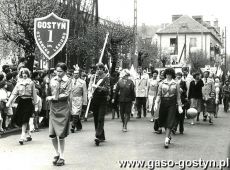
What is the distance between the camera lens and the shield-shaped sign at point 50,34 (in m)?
15.1

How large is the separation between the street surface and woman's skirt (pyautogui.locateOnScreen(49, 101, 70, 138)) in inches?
23.2

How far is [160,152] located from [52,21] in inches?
264

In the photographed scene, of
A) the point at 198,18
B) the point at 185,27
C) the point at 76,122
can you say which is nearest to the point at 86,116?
the point at 76,122

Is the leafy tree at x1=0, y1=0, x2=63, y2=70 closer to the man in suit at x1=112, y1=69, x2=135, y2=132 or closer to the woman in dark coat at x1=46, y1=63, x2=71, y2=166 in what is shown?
the man in suit at x1=112, y1=69, x2=135, y2=132

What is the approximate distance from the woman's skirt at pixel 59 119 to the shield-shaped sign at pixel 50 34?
552 cm

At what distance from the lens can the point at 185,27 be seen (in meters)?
90.1

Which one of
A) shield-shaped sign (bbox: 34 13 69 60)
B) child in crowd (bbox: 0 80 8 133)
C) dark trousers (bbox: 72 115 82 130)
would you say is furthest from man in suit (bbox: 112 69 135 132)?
child in crowd (bbox: 0 80 8 133)

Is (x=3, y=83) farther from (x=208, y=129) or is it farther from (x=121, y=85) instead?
(x=208, y=129)

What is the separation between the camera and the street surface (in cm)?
944

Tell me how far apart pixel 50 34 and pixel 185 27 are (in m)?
76.7

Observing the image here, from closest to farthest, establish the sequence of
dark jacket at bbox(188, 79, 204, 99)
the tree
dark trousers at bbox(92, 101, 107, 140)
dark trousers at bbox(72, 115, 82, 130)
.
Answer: dark trousers at bbox(92, 101, 107, 140) → dark trousers at bbox(72, 115, 82, 130) → dark jacket at bbox(188, 79, 204, 99) → the tree

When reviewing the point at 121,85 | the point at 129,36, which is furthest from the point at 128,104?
the point at 129,36

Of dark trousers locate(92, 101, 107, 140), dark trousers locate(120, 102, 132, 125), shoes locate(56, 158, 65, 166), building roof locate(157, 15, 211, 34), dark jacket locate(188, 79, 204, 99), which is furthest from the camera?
building roof locate(157, 15, 211, 34)

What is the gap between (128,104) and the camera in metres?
15.3
